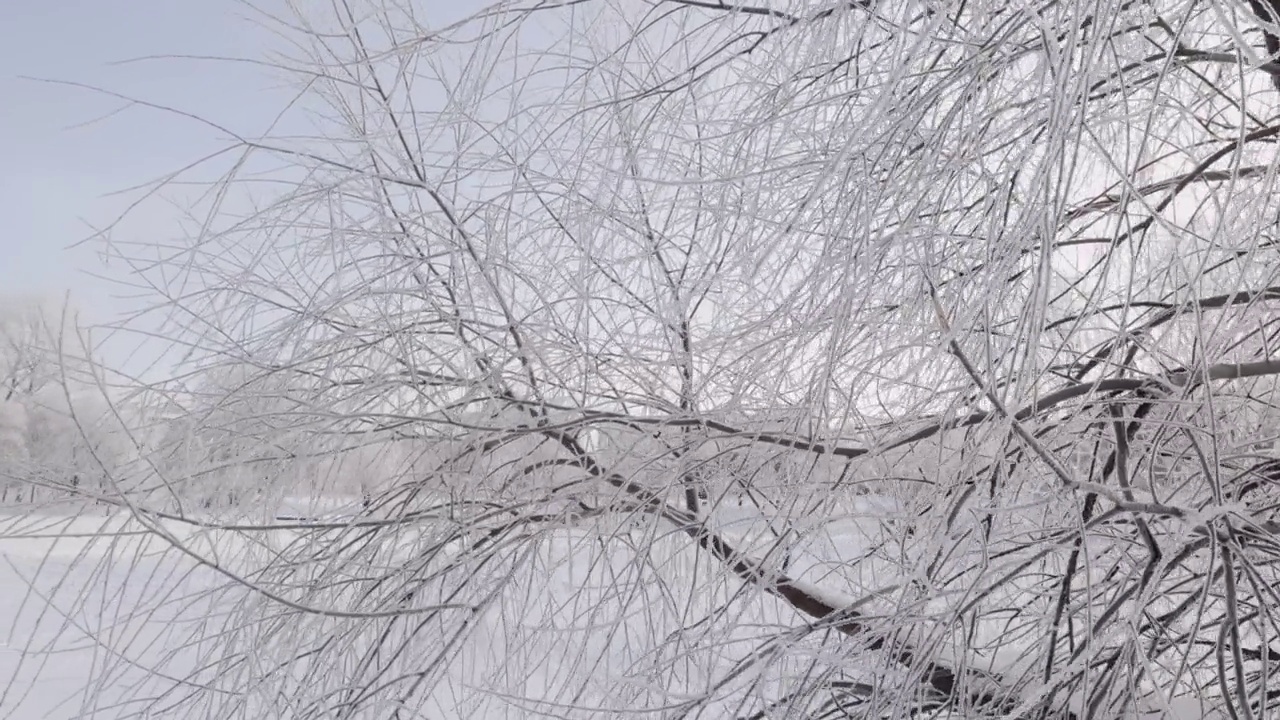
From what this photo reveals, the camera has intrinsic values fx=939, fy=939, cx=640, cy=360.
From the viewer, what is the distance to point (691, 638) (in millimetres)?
1601

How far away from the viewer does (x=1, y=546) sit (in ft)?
7.27

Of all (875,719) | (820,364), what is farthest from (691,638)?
(820,364)

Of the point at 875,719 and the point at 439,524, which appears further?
the point at 439,524

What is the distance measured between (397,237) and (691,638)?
3.31ft

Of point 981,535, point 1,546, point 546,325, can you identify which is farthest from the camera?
point 1,546

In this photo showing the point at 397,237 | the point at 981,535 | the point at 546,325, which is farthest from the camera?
the point at 397,237

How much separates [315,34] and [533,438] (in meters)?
0.96

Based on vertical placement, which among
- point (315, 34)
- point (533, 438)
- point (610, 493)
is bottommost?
point (610, 493)

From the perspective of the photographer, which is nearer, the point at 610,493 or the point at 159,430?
the point at 610,493

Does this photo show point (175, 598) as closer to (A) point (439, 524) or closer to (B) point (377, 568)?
(B) point (377, 568)

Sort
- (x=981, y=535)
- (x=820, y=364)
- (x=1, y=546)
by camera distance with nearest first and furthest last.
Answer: (x=981, y=535), (x=820, y=364), (x=1, y=546)

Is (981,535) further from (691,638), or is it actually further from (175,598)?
(175,598)

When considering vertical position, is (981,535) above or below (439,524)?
below

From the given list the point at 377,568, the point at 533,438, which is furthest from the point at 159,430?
the point at 533,438
